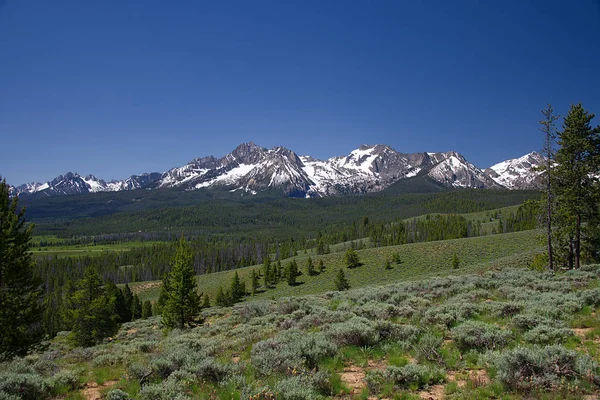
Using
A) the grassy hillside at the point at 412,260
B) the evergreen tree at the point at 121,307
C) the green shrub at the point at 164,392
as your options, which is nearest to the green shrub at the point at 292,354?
the green shrub at the point at 164,392

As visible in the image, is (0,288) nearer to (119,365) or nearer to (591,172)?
(119,365)

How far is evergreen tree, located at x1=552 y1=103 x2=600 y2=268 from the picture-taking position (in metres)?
25.4

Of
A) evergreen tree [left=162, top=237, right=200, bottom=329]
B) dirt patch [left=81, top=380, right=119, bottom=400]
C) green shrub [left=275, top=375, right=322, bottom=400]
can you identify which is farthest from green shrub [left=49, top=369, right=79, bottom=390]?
evergreen tree [left=162, top=237, right=200, bottom=329]

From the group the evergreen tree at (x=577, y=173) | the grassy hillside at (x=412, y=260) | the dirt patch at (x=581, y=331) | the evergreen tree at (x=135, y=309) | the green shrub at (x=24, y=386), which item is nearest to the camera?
the green shrub at (x=24, y=386)

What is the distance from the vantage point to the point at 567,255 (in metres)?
28.9

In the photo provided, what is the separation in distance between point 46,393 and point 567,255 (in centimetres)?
3736

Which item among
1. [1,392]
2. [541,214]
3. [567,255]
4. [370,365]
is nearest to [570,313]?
[370,365]

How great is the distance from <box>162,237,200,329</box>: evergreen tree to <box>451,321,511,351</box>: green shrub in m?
25.6

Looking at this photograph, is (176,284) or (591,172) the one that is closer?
(591,172)

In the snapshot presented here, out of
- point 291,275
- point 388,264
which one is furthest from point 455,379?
point 291,275

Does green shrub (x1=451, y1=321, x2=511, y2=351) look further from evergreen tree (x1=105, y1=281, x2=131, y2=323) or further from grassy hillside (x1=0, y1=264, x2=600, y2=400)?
evergreen tree (x1=105, y1=281, x2=131, y2=323)

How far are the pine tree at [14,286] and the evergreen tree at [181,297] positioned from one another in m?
10.1

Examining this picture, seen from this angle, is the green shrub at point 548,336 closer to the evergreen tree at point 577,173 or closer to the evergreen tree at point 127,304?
the evergreen tree at point 577,173

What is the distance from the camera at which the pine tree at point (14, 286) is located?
1968 centimetres
